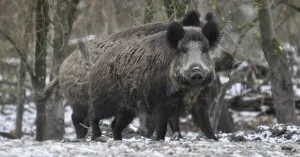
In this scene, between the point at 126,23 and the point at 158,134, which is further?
the point at 126,23

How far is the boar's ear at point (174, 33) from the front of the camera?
8.12m

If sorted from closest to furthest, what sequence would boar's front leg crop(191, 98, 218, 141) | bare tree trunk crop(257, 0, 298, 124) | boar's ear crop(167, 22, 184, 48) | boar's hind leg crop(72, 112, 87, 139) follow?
boar's ear crop(167, 22, 184, 48) < boar's front leg crop(191, 98, 218, 141) < boar's hind leg crop(72, 112, 87, 139) < bare tree trunk crop(257, 0, 298, 124)

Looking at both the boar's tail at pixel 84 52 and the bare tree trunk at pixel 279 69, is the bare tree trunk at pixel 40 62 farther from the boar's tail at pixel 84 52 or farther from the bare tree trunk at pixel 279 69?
the bare tree trunk at pixel 279 69

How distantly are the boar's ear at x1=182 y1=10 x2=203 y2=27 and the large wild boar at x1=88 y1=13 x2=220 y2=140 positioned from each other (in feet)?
1.04

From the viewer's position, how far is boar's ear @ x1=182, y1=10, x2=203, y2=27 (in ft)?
28.1

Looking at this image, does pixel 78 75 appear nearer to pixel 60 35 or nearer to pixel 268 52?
pixel 60 35

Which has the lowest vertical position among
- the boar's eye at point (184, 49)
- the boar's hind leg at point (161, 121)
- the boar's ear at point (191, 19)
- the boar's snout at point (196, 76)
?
the boar's hind leg at point (161, 121)

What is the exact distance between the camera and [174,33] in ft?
26.9

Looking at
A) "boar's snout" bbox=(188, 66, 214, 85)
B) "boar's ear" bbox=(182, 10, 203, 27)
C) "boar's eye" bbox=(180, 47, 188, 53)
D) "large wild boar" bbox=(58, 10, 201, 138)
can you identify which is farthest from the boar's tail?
"boar's snout" bbox=(188, 66, 214, 85)

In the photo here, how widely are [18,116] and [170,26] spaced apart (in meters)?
7.82

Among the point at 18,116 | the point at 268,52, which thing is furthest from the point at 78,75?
the point at 18,116

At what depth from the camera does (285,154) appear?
6.80 metres

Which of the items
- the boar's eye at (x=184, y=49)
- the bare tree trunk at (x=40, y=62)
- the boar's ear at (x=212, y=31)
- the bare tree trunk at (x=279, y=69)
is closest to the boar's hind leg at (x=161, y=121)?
the boar's eye at (x=184, y=49)

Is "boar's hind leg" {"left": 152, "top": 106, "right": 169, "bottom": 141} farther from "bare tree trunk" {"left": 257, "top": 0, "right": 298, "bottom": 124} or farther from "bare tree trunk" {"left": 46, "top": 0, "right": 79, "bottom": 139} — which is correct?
"bare tree trunk" {"left": 257, "top": 0, "right": 298, "bottom": 124}
